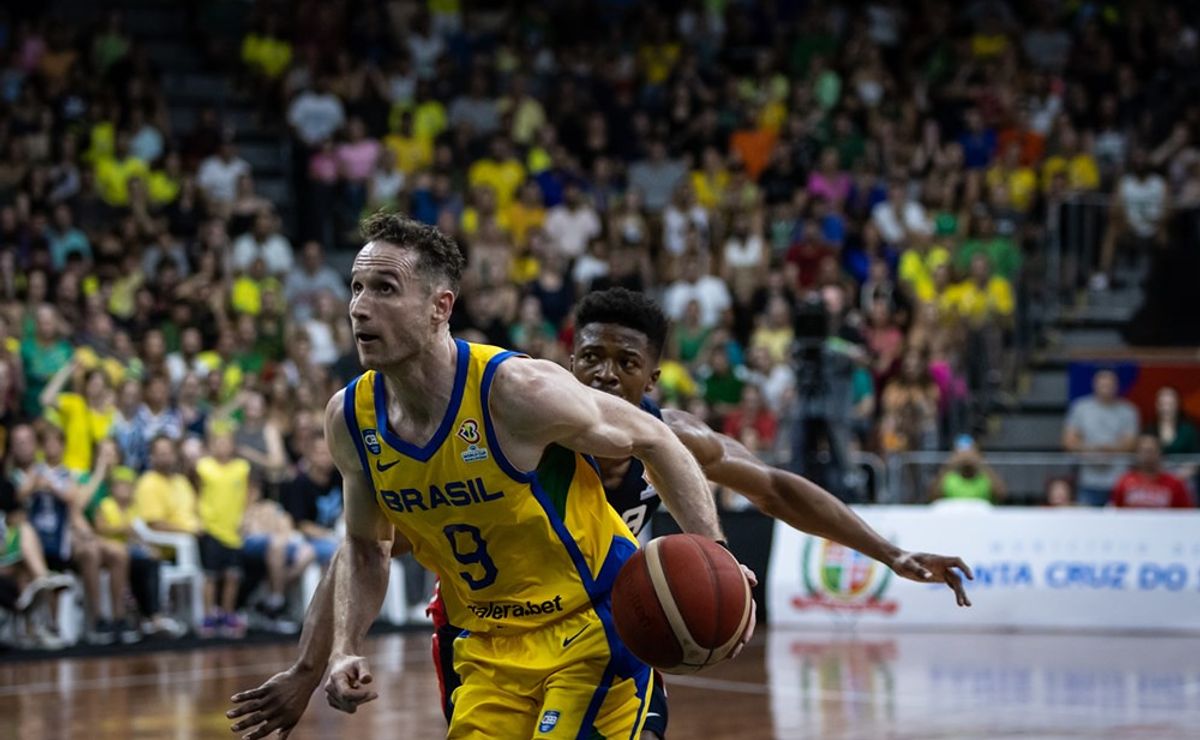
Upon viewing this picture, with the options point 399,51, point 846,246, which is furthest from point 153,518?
point 399,51

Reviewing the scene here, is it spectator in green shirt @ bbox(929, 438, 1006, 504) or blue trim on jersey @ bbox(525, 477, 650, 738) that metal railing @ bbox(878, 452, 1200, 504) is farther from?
blue trim on jersey @ bbox(525, 477, 650, 738)

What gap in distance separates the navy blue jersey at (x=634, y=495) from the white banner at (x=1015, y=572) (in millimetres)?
8643

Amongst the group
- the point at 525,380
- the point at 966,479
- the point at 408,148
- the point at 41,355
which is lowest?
the point at 966,479

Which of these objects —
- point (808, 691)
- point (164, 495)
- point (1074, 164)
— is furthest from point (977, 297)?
point (164, 495)

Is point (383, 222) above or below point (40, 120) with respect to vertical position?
below

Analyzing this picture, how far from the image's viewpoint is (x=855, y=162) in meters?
19.4

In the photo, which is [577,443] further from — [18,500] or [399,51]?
[399,51]

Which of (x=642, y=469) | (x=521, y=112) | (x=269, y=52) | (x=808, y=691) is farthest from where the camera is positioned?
(x=269, y=52)

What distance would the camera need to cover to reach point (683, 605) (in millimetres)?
4367

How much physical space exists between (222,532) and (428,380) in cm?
991

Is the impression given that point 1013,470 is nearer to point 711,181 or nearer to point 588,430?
point 711,181

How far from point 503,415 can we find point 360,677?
701 mm

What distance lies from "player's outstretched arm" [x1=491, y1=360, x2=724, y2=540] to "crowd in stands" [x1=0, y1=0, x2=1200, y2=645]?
918 centimetres

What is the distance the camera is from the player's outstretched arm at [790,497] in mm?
5617
